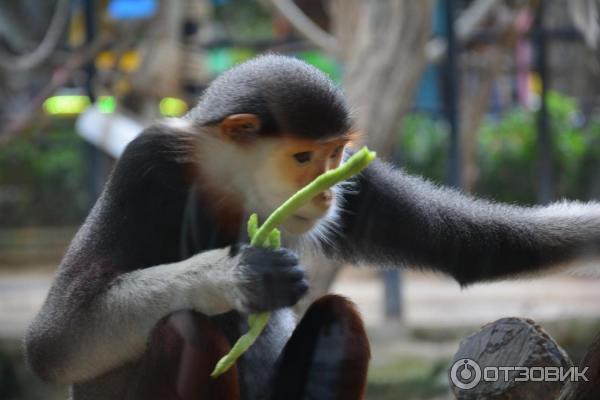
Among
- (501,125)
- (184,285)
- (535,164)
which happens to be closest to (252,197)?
(184,285)

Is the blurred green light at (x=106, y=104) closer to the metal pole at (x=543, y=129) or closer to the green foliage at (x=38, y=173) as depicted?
the metal pole at (x=543, y=129)

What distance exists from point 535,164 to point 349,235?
3.83m

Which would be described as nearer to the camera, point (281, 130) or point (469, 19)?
point (281, 130)

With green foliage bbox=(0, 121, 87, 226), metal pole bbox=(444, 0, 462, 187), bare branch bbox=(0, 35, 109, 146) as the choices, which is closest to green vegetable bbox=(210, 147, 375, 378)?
metal pole bbox=(444, 0, 462, 187)

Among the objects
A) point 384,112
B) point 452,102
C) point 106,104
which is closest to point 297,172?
point 384,112

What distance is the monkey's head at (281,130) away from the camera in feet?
7.13

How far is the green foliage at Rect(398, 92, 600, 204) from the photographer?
→ 5.91 meters

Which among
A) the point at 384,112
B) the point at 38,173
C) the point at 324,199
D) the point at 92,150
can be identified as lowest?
the point at 38,173

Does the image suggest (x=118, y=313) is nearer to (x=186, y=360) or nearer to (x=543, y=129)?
(x=186, y=360)

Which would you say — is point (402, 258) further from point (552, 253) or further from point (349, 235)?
point (552, 253)

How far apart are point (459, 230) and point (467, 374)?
739mm

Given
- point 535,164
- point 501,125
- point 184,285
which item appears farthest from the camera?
point 501,125

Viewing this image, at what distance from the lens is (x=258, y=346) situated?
2471 mm

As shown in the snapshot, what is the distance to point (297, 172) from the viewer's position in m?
2.21
